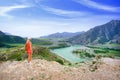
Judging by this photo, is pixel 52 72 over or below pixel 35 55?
below

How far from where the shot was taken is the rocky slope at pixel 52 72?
2631 centimetres

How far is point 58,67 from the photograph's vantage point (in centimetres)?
3062

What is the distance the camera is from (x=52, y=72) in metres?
27.8

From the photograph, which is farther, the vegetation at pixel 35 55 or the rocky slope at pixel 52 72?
the vegetation at pixel 35 55

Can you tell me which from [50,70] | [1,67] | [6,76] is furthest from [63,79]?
[1,67]

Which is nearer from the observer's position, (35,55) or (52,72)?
(52,72)

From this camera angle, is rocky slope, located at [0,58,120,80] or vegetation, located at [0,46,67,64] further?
vegetation, located at [0,46,67,64]

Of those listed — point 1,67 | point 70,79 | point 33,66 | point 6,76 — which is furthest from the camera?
point 1,67

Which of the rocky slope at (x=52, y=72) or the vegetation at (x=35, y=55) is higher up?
the vegetation at (x=35, y=55)

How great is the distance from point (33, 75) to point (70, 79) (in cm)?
515

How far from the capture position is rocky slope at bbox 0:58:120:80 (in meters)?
26.3

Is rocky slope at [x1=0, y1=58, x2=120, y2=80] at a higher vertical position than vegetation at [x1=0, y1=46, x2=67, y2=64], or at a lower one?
lower

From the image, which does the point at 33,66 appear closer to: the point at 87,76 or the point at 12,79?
the point at 12,79

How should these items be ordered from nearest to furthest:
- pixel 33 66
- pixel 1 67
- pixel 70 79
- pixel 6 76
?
1. pixel 70 79
2. pixel 6 76
3. pixel 33 66
4. pixel 1 67
